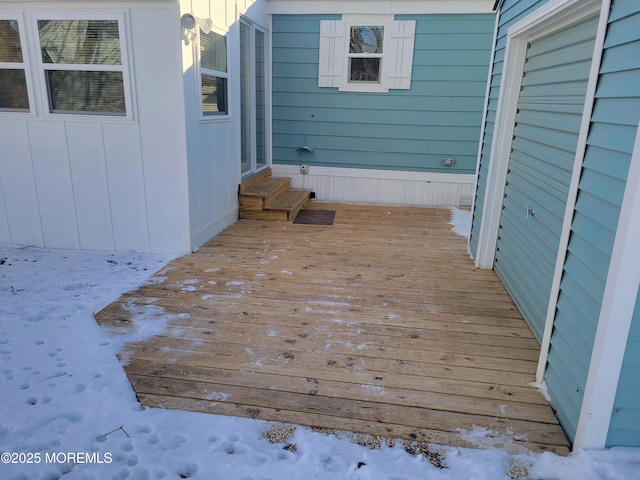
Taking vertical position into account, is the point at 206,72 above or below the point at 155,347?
above

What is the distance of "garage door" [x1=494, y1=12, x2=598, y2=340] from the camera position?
250cm

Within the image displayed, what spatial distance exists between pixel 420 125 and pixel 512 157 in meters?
2.86

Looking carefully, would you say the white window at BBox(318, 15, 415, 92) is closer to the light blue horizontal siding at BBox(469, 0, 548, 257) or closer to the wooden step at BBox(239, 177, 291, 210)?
the wooden step at BBox(239, 177, 291, 210)

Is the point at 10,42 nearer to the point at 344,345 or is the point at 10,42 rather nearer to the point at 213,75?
the point at 213,75

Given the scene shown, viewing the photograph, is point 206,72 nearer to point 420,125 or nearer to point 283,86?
point 283,86

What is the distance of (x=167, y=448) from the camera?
72.2 inches

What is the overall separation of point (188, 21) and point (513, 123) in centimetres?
275

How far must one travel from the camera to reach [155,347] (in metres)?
2.60

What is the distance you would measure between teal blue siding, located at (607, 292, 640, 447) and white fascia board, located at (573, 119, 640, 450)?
0.08 feet

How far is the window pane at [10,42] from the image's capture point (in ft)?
12.5

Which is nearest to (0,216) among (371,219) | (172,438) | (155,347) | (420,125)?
(155,347)

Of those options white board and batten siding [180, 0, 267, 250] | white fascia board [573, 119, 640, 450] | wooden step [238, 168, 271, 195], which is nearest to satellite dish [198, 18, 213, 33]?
white board and batten siding [180, 0, 267, 250]

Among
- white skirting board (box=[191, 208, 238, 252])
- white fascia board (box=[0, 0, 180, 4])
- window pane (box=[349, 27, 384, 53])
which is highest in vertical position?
window pane (box=[349, 27, 384, 53])

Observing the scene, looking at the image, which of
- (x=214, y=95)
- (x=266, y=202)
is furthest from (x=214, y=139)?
(x=266, y=202)
